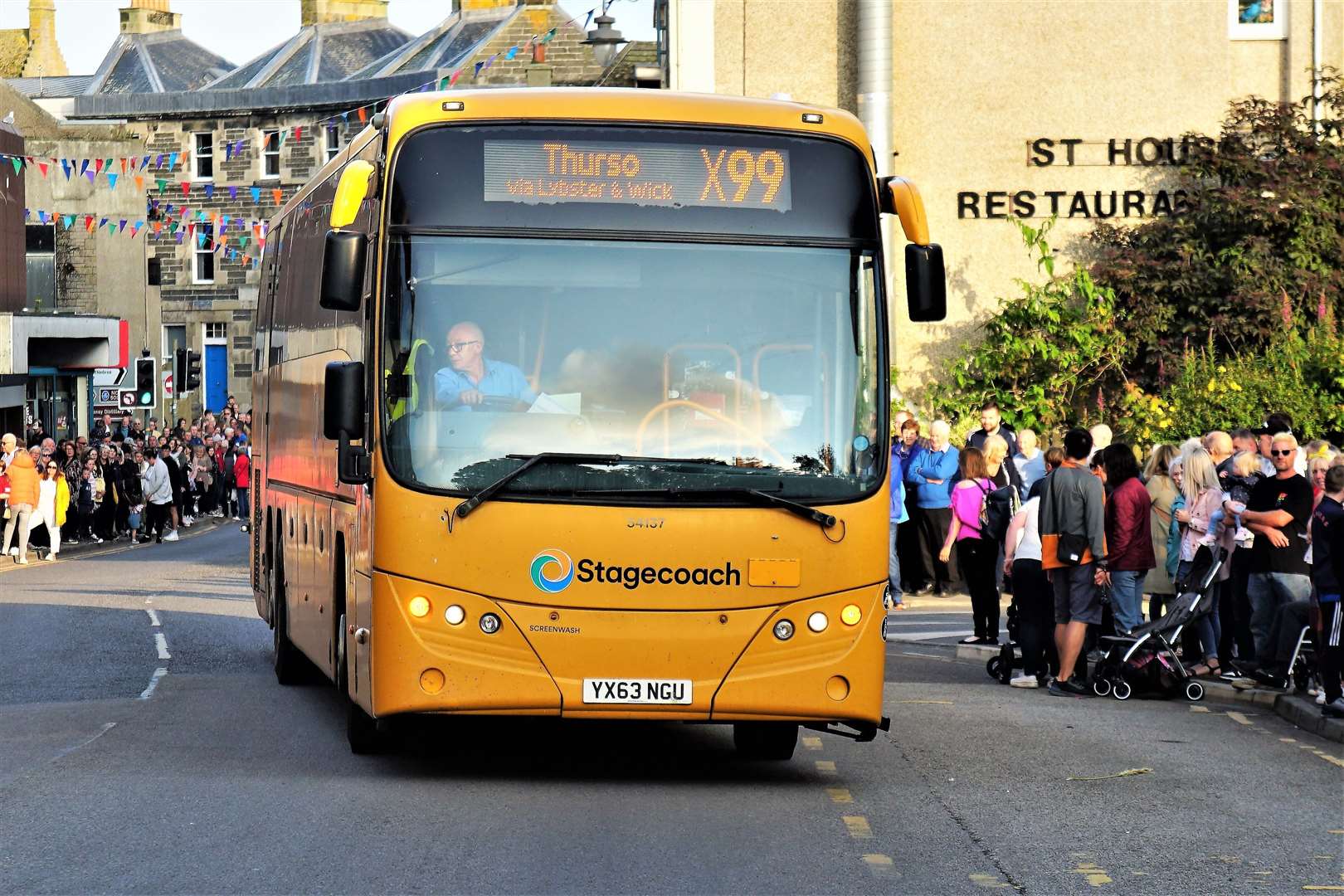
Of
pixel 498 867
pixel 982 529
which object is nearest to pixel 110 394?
pixel 982 529

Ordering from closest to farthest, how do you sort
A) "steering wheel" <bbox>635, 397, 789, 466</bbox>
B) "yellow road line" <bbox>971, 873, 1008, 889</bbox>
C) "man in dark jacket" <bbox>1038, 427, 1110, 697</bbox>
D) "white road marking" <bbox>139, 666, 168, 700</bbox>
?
"yellow road line" <bbox>971, 873, 1008, 889</bbox>
"steering wheel" <bbox>635, 397, 789, 466</bbox>
"white road marking" <bbox>139, 666, 168, 700</bbox>
"man in dark jacket" <bbox>1038, 427, 1110, 697</bbox>

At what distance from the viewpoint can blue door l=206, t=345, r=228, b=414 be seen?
2840 inches

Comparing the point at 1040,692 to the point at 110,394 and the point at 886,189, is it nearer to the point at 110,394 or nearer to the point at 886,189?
the point at 886,189

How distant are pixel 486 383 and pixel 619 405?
64 cm

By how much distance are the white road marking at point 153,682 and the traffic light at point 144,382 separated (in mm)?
31033

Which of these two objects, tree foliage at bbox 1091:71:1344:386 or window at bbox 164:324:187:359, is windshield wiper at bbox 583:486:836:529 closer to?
tree foliage at bbox 1091:71:1344:386

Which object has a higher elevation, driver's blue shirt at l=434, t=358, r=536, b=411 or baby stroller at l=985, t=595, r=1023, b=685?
driver's blue shirt at l=434, t=358, r=536, b=411

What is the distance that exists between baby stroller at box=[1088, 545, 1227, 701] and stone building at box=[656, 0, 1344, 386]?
47.2 ft

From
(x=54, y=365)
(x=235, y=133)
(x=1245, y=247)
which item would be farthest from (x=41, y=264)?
(x=1245, y=247)

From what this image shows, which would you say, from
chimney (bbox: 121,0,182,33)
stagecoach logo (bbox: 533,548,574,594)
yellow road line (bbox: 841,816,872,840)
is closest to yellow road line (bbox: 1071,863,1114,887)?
yellow road line (bbox: 841,816,872,840)

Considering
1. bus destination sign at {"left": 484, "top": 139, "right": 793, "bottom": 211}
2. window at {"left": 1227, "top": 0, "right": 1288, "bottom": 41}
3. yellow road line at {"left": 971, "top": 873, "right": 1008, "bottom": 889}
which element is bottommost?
yellow road line at {"left": 971, "top": 873, "right": 1008, "bottom": 889}

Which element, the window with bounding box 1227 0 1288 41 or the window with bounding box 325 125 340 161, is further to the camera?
the window with bounding box 325 125 340 161

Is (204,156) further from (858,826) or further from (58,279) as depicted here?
(858,826)

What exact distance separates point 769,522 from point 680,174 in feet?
5.81
